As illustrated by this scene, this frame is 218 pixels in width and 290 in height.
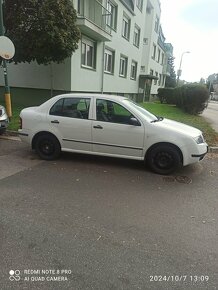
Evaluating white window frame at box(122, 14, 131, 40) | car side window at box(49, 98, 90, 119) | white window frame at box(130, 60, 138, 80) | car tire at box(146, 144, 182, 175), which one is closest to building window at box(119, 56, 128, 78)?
white window frame at box(122, 14, 131, 40)

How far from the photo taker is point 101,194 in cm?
446

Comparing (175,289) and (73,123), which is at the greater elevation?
(73,123)

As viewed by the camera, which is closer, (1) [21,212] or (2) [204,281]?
(2) [204,281]

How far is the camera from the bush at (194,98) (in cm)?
1545

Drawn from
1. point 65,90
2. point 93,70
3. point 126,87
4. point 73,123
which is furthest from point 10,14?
point 126,87

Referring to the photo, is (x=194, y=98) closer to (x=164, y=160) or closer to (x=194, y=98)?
(x=194, y=98)

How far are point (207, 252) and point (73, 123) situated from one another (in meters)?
3.88

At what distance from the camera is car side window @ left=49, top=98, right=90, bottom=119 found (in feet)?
19.5

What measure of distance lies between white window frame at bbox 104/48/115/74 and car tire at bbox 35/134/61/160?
12.2 m

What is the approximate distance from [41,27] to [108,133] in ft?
20.8

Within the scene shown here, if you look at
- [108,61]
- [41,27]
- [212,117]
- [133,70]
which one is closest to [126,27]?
[133,70]

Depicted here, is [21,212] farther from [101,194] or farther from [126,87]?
[126,87]

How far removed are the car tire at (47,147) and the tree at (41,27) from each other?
17.2ft

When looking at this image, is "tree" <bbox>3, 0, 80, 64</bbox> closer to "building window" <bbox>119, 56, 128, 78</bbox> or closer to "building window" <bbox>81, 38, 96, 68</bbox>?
"building window" <bbox>81, 38, 96, 68</bbox>
